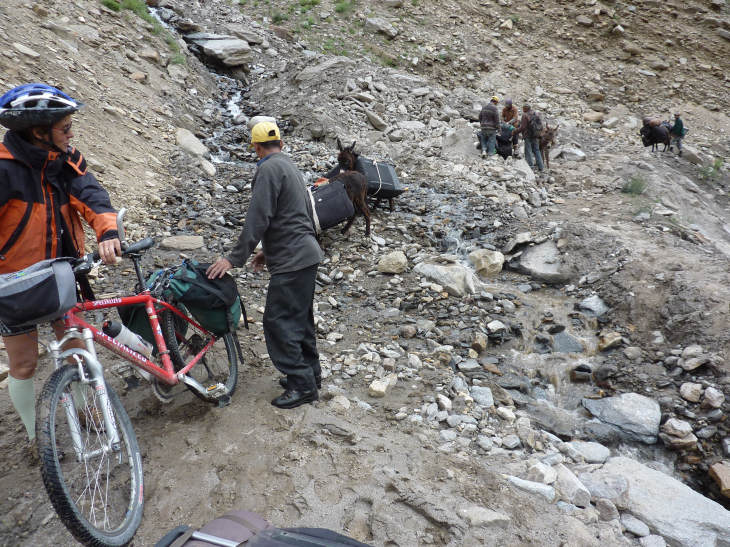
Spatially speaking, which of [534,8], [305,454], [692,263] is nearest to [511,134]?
[692,263]

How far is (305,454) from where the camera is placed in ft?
9.39

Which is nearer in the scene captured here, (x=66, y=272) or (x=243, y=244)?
(x=66, y=272)

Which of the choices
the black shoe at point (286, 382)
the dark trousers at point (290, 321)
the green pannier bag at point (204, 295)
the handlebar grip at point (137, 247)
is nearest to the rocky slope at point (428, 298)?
the black shoe at point (286, 382)

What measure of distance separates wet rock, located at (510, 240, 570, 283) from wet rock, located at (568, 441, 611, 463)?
125 inches

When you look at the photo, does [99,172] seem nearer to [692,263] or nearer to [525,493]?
[525,493]

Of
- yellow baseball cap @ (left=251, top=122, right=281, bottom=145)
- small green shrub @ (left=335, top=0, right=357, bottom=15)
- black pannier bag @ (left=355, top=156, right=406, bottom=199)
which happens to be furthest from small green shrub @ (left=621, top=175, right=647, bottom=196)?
small green shrub @ (left=335, top=0, right=357, bottom=15)

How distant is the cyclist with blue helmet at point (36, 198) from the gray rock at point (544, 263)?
5.72 metres

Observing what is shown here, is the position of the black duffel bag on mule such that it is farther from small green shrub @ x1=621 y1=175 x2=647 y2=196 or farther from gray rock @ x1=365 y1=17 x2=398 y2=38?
gray rock @ x1=365 y1=17 x2=398 y2=38

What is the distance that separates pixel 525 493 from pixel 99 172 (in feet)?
21.8

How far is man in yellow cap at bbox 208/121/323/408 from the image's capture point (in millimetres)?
3051

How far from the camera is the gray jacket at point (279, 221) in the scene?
3.05m

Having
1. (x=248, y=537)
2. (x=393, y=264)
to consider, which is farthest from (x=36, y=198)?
(x=393, y=264)

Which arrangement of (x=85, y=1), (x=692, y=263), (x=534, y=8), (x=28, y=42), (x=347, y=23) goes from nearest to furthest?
1. (x=692, y=263)
2. (x=28, y=42)
3. (x=85, y=1)
4. (x=347, y=23)
5. (x=534, y=8)

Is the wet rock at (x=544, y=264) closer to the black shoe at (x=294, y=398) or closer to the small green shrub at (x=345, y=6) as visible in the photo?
the black shoe at (x=294, y=398)
